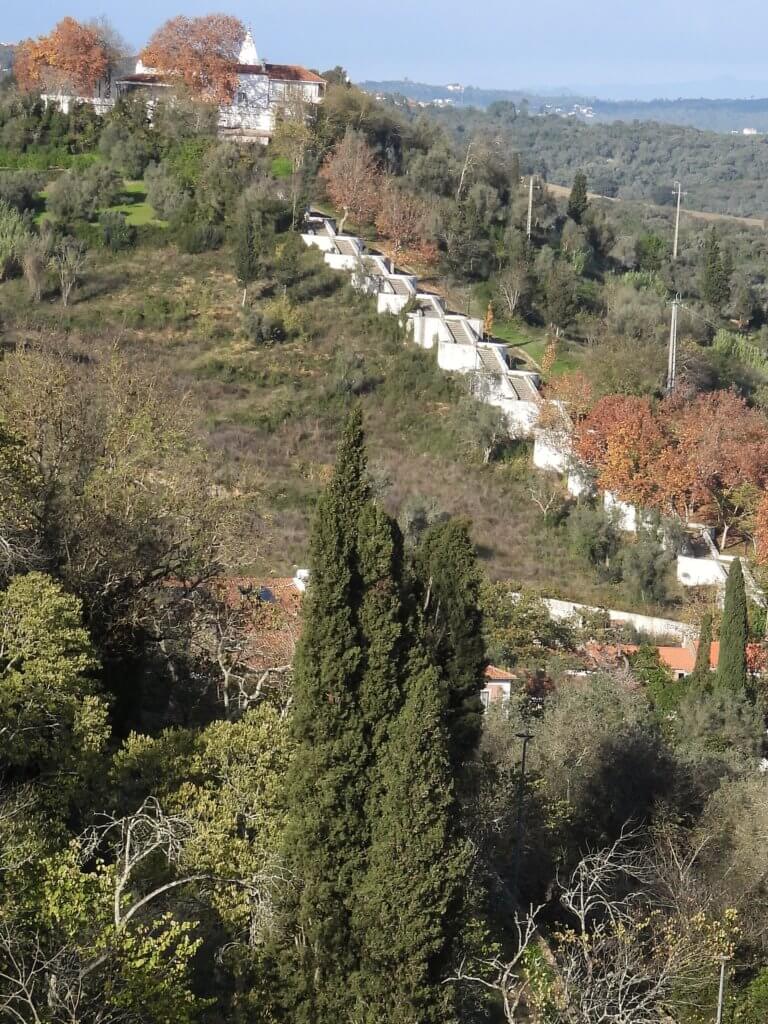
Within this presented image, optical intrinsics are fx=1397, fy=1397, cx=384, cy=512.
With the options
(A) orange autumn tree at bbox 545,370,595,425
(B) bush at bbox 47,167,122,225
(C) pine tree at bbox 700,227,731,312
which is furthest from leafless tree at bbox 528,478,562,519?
(C) pine tree at bbox 700,227,731,312

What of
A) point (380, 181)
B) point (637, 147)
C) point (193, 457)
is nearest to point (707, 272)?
point (380, 181)

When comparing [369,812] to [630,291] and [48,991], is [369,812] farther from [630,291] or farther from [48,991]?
[630,291]

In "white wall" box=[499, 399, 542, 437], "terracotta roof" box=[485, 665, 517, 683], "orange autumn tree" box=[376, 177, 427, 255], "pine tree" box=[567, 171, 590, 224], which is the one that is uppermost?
"pine tree" box=[567, 171, 590, 224]

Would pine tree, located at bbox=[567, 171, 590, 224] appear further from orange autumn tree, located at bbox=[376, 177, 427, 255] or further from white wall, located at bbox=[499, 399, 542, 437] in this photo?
white wall, located at bbox=[499, 399, 542, 437]

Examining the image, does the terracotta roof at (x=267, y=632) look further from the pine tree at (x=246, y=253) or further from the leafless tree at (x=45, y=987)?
the pine tree at (x=246, y=253)

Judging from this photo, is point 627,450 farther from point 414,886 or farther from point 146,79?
point 146,79

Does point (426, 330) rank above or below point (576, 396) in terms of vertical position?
above

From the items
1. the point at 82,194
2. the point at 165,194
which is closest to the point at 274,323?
the point at 165,194
